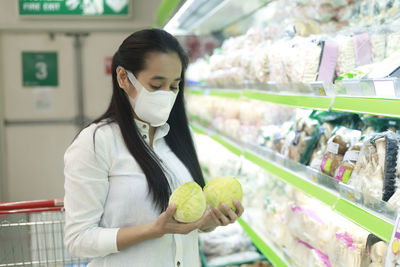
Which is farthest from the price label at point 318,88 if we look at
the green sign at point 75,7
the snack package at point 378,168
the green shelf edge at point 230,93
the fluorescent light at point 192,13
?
the green sign at point 75,7

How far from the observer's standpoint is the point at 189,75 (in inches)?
183

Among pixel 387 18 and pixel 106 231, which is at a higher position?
pixel 387 18

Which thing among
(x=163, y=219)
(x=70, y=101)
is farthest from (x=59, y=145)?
(x=163, y=219)

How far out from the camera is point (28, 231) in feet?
6.93

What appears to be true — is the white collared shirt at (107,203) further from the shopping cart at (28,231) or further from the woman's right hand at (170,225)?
the shopping cart at (28,231)

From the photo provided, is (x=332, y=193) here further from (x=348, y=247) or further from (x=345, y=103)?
(x=345, y=103)

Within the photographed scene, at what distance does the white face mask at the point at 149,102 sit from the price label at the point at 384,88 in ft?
2.28

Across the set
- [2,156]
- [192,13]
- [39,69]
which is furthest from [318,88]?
[2,156]

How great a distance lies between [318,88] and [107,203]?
90 centimetres

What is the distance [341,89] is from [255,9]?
2.05 meters

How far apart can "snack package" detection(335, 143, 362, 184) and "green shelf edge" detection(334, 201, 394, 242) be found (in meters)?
0.15

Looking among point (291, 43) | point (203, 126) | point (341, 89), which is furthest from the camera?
point (203, 126)

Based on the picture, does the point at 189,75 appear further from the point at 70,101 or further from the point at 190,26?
the point at 70,101

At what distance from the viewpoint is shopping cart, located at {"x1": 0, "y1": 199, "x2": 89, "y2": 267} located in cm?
198
